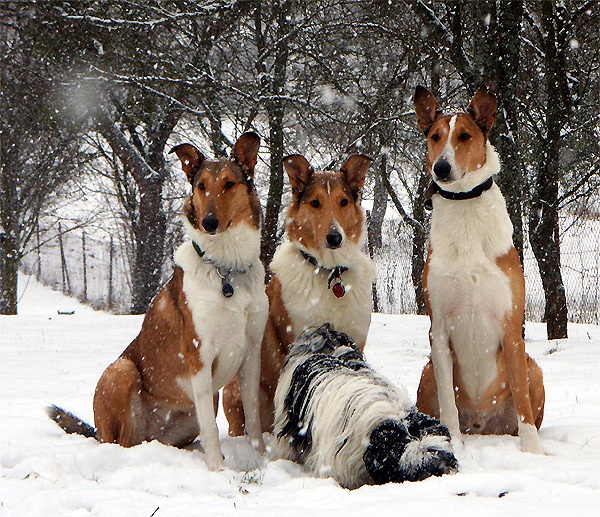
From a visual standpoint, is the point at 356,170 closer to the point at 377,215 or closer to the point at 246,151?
the point at 246,151

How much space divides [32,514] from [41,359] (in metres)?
6.86

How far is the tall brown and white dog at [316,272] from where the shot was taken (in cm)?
431

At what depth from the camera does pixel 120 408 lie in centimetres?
403

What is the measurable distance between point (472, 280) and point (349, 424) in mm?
1199

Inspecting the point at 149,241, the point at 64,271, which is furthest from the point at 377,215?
the point at 64,271

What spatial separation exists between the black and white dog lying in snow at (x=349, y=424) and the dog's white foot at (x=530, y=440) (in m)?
0.78

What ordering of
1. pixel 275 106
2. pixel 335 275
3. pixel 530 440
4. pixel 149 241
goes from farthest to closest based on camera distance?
pixel 149 241 < pixel 275 106 < pixel 335 275 < pixel 530 440

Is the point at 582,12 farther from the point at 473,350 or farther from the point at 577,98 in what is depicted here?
the point at 473,350

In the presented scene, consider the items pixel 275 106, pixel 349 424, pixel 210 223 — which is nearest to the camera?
pixel 349 424

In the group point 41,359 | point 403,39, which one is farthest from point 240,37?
point 41,359

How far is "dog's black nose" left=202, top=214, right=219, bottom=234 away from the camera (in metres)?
3.77

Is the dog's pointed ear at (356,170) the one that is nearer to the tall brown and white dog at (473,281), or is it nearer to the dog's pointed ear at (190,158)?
the tall brown and white dog at (473,281)

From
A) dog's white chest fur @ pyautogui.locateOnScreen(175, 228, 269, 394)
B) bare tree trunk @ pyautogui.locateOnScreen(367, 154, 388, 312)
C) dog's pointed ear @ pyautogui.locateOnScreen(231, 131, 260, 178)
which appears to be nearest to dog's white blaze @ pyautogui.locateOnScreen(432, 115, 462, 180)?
dog's pointed ear @ pyautogui.locateOnScreen(231, 131, 260, 178)

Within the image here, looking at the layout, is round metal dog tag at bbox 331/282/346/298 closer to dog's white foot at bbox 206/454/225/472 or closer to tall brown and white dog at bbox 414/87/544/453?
tall brown and white dog at bbox 414/87/544/453
